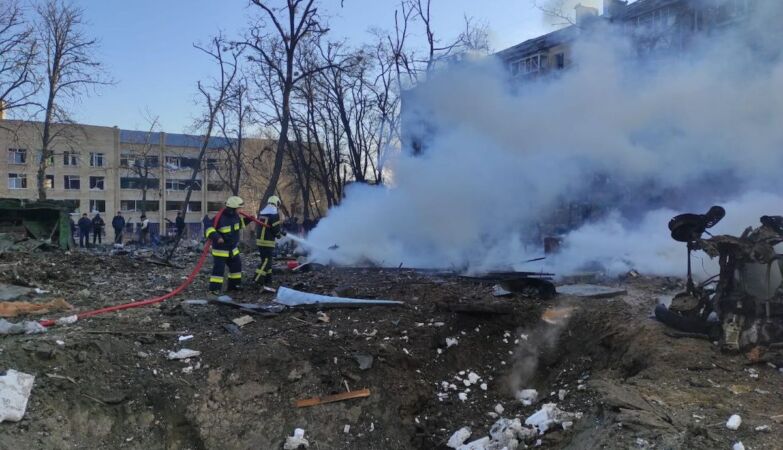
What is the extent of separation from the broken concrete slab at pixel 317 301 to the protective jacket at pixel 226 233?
1.20 m

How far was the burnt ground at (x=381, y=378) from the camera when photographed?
4.20 metres

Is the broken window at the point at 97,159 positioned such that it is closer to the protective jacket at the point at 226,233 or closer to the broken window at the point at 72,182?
the broken window at the point at 72,182

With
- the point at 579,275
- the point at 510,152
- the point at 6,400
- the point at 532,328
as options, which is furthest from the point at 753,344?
the point at 510,152

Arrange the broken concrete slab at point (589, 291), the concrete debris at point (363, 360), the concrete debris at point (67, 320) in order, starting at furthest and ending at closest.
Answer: the broken concrete slab at point (589, 291), the concrete debris at point (67, 320), the concrete debris at point (363, 360)

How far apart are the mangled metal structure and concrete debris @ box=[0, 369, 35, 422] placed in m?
6.07

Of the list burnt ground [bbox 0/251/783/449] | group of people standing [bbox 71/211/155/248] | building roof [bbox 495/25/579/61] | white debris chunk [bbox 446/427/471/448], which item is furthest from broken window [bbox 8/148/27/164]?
white debris chunk [bbox 446/427/471/448]

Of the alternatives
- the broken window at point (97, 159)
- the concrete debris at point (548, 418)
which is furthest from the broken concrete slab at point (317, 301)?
the broken window at point (97, 159)

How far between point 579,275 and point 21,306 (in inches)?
336

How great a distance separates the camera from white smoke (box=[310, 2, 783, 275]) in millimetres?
9734

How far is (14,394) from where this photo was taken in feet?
14.1

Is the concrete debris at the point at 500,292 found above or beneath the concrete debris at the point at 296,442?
above

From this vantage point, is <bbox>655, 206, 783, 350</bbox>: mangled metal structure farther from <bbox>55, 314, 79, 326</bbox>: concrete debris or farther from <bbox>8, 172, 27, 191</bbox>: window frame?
<bbox>8, 172, 27, 191</bbox>: window frame

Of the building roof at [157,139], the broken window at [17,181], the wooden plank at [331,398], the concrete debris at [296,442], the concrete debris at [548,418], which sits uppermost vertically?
the building roof at [157,139]

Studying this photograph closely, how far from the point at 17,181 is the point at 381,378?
5775cm
